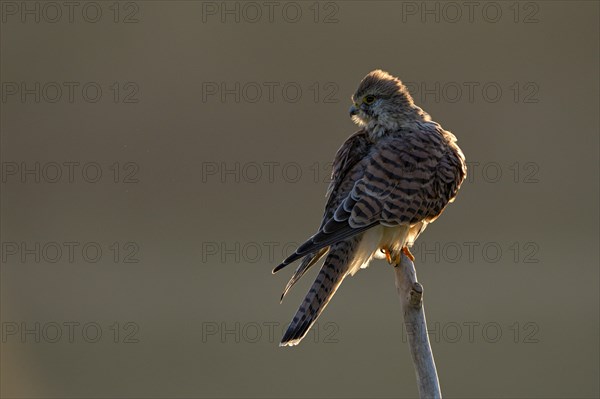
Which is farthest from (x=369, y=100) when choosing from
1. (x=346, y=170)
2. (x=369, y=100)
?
(x=346, y=170)

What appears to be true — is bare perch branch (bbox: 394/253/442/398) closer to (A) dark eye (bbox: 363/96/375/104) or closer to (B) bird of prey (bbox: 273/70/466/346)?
(B) bird of prey (bbox: 273/70/466/346)

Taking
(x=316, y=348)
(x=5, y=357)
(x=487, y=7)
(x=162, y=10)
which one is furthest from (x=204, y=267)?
(x=487, y=7)

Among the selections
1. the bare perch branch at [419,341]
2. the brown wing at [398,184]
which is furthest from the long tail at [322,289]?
the bare perch branch at [419,341]

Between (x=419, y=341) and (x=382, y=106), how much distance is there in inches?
57.1

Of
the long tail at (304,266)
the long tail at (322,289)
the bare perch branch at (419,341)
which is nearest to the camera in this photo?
the bare perch branch at (419,341)

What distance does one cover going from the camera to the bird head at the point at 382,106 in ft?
15.3

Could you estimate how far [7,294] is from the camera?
9.19 metres

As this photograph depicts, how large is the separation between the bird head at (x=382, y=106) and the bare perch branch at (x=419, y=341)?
110 cm

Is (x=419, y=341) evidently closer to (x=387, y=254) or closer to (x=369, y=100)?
(x=387, y=254)

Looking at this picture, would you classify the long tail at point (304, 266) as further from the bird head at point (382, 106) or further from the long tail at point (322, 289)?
the bird head at point (382, 106)

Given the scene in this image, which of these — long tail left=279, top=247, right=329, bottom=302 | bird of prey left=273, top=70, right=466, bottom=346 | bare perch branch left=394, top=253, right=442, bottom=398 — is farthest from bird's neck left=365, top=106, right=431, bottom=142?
bare perch branch left=394, top=253, right=442, bottom=398

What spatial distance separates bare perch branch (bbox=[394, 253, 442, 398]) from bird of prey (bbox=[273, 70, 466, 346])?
395 mm

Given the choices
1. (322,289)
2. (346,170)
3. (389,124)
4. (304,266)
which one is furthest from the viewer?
(389,124)

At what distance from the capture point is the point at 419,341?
3537mm
